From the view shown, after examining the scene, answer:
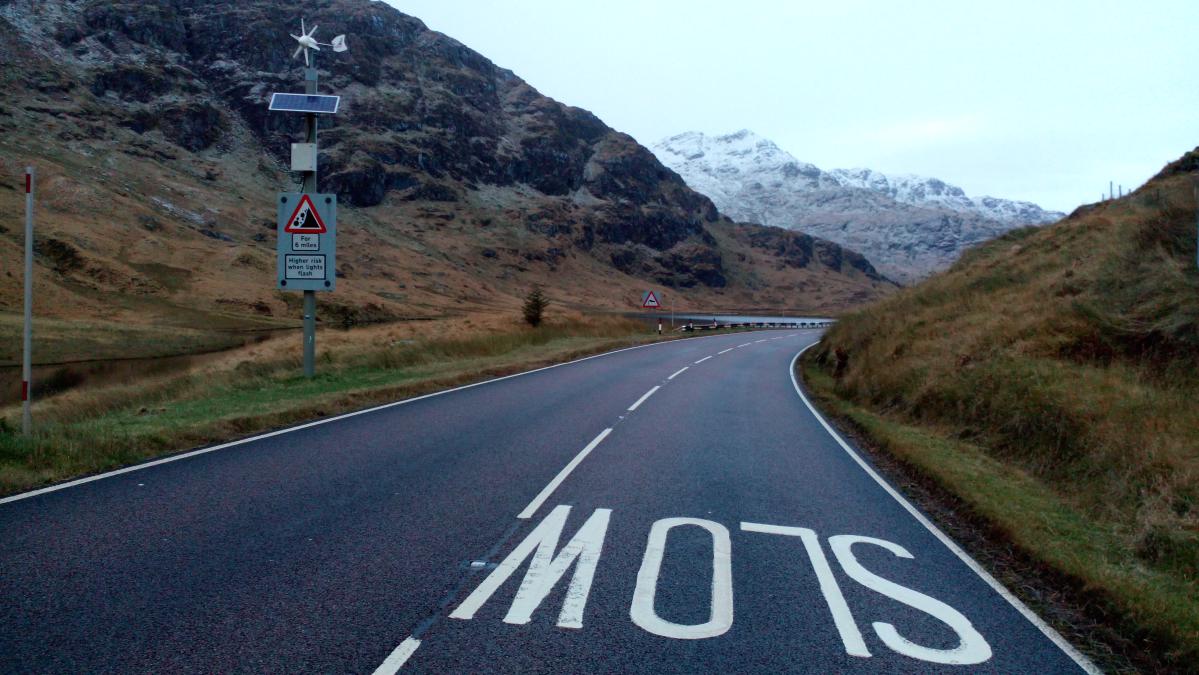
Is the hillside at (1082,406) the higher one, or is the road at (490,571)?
the hillside at (1082,406)

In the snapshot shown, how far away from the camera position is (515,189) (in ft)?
524

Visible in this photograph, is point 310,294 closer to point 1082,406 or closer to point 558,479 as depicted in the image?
point 558,479

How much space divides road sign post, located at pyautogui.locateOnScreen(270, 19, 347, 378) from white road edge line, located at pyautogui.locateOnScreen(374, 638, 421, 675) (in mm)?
14040

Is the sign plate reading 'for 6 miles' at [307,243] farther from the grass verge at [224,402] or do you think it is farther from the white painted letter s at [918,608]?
the white painted letter s at [918,608]

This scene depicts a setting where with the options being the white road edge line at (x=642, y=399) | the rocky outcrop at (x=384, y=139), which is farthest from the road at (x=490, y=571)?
the rocky outcrop at (x=384, y=139)

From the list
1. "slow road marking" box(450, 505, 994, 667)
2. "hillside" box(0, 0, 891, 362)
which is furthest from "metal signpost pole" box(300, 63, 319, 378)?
"hillside" box(0, 0, 891, 362)

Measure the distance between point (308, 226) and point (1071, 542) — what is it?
15.4 meters

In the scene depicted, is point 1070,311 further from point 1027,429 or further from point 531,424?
point 531,424

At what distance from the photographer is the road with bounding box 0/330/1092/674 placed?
3988 millimetres

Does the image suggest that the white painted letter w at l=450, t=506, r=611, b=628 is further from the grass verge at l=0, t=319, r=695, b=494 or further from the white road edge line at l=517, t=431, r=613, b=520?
the grass verge at l=0, t=319, r=695, b=494

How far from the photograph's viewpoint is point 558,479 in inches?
317

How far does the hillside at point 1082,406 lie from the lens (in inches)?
227

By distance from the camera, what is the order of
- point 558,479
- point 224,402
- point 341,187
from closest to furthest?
1. point 558,479
2. point 224,402
3. point 341,187

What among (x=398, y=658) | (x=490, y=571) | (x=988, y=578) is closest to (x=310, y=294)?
(x=490, y=571)
